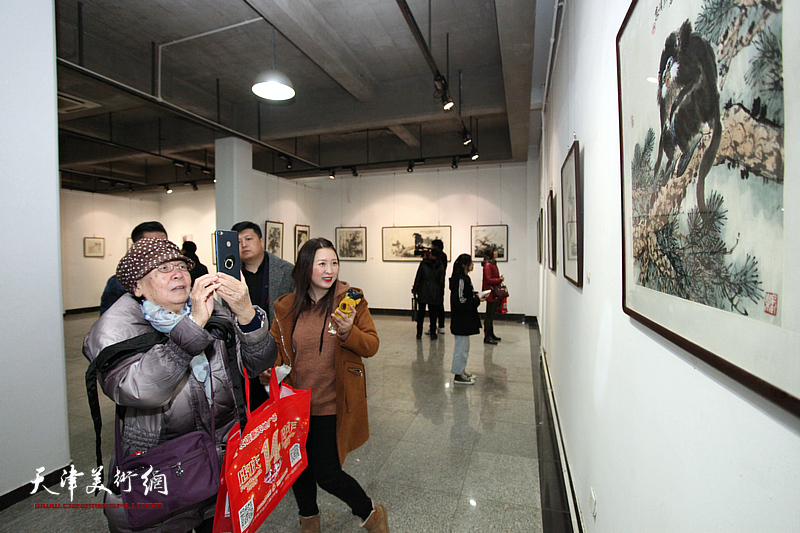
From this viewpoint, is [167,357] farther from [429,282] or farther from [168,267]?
[429,282]

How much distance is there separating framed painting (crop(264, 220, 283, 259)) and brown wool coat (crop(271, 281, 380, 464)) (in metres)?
7.33

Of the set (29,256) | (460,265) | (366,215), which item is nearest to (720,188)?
(29,256)

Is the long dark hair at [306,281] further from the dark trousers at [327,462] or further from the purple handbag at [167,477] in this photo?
the purple handbag at [167,477]

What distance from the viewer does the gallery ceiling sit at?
4766 millimetres

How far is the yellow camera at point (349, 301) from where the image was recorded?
6.95 feet

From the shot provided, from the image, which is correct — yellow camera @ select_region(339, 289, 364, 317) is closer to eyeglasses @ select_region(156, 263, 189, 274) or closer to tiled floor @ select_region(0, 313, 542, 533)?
A: eyeglasses @ select_region(156, 263, 189, 274)

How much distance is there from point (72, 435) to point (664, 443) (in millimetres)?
4897

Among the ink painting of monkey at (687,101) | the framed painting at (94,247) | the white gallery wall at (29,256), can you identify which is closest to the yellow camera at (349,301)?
the ink painting of monkey at (687,101)

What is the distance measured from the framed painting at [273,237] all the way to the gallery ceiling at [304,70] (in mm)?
1930

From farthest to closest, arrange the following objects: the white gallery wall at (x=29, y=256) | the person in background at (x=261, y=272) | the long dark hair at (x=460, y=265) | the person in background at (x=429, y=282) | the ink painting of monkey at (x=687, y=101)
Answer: the person in background at (x=429, y=282) < the long dark hair at (x=460, y=265) < the person in background at (x=261, y=272) < the white gallery wall at (x=29, y=256) < the ink painting of monkey at (x=687, y=101)

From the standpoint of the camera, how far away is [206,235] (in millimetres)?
13148

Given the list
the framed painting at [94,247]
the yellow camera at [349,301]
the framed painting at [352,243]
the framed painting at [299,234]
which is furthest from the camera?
the framed painting at [94,247]

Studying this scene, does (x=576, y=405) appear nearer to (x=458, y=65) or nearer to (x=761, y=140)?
(x=761, y=140)

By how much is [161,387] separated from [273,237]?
8.62m
